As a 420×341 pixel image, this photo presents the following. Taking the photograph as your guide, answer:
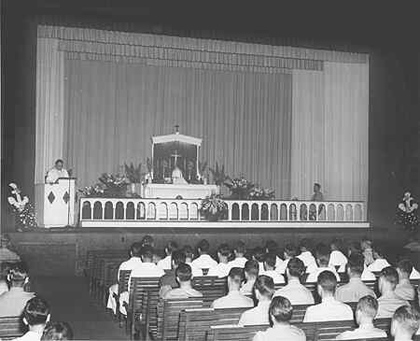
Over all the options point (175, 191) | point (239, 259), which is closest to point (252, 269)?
→ point (239, 259)

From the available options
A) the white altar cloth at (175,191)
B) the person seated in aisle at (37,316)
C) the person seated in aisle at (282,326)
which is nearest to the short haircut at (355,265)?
the person seated in aisle at (282,326)

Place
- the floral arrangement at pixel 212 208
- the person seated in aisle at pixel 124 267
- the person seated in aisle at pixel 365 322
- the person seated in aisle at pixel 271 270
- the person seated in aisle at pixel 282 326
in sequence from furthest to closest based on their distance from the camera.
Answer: the floral arrangement at pixel 212 208, the person seated in aisle at pixel 124 267, the person seated in aisle at pixel 271 270, the person seated in aisle at pixel 365 322, the person seated in aisle at pixel 282 326

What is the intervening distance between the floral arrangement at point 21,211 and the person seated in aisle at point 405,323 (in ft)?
28.8

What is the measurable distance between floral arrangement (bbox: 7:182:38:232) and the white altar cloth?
2.95 meters

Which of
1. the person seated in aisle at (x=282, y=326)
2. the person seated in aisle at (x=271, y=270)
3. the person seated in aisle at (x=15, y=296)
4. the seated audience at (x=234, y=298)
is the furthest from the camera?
the person seated in aisle at (x=271, y=270)

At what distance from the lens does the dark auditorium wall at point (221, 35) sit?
41.7 feet

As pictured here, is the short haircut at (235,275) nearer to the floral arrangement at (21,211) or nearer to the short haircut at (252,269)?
the short haircut at (252,269)

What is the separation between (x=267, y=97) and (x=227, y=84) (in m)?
1.19

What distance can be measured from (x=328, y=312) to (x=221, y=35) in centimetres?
976

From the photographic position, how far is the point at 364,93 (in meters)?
17.0

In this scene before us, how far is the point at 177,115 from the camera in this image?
17.8m

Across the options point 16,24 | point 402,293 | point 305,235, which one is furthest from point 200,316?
point 16,24

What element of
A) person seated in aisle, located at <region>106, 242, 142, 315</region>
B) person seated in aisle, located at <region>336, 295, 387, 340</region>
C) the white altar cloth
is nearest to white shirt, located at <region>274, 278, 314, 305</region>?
person seated in aisle, located at <region>336, 295, 387, 340</region>

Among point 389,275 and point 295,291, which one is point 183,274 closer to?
point 295,291
